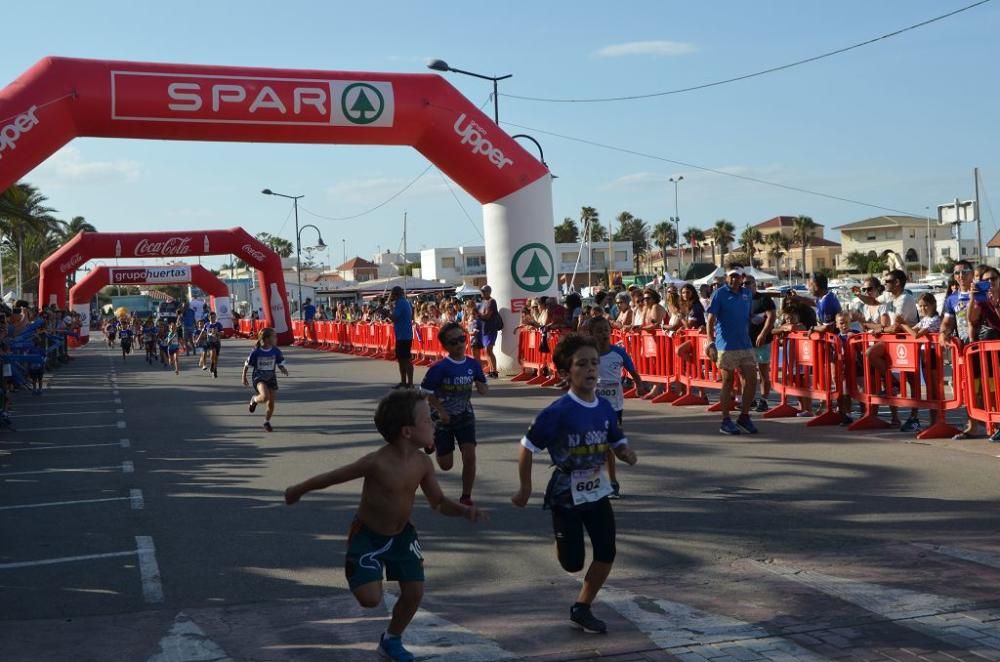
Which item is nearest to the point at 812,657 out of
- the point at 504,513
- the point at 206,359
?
the point at 504,513

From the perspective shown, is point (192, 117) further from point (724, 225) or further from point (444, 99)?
point (724, 225)

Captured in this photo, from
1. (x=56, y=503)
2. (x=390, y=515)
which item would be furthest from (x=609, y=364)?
(x=56, y=503)

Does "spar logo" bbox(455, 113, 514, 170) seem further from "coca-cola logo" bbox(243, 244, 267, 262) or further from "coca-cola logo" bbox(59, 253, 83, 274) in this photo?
"coca-cola logo" bbox(59, 253, 83, 274)

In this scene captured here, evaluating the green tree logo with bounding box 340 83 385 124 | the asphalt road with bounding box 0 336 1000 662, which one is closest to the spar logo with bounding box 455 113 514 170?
the green tree logo with bounding box 340 83 385 124

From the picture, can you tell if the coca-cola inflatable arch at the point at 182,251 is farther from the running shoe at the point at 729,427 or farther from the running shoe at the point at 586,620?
the running shoe at the point at 586,620

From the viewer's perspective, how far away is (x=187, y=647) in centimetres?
547

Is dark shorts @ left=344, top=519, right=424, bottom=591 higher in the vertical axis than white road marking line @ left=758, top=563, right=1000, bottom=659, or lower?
higher

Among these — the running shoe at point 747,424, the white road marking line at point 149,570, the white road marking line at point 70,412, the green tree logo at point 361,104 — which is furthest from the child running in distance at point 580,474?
the white road marking line at point 70,412

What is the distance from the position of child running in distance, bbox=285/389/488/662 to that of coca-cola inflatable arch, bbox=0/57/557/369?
44.7 ft

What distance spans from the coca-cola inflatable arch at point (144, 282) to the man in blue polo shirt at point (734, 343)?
124 feet

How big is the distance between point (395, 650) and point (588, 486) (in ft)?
4.00

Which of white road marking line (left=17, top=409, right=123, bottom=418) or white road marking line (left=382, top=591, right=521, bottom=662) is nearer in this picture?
white road marking line (left=382, top=591, right=521, bottom=662)

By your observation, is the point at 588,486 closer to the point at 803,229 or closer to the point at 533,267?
the point at 533,267

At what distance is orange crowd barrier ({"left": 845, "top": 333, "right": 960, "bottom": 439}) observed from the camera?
11828 millimetres
